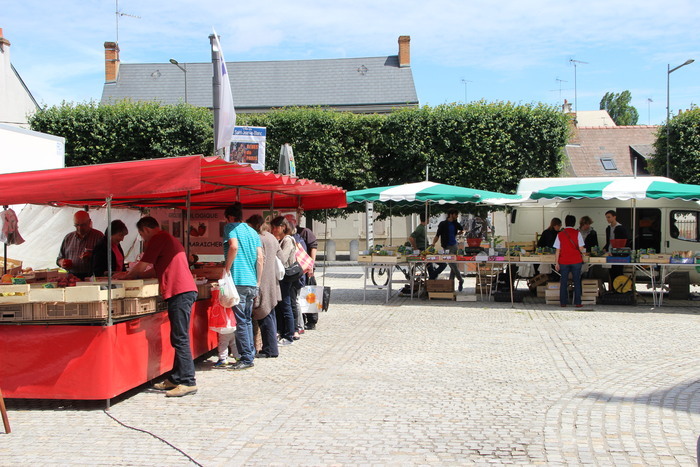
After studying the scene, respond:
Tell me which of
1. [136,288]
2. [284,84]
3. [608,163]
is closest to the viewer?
[136,288]

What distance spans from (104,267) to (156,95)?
3508 centimetres

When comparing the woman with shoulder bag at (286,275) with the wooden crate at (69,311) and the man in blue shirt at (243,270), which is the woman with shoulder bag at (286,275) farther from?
the wooden crate at (69,311)

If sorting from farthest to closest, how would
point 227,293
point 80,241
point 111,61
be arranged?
point 111,61
point 80,241
point 227,293

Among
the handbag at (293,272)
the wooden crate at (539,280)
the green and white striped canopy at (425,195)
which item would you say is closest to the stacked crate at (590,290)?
the wooden crate at (539,280)

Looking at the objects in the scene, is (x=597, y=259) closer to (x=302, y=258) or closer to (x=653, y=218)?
(x=653, y=218)

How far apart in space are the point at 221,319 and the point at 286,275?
1.75m

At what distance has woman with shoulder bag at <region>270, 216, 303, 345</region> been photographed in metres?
8.91

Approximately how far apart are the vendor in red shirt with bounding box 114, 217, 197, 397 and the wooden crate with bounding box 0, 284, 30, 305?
3.37 ft

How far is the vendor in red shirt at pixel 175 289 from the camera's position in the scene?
6270 mm

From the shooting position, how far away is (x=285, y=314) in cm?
907

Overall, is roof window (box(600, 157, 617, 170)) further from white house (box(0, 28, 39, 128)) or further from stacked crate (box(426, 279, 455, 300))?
white house (box(0, 28, 39, 128))

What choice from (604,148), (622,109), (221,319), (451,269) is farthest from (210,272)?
(622,109)

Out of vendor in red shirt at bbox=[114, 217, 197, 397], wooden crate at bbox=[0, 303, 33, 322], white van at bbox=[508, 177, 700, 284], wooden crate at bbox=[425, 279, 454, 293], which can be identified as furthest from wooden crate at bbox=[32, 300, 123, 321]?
white van at bbox=[508, 177, 700, 284]

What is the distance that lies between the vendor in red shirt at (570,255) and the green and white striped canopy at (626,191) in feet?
1.72
